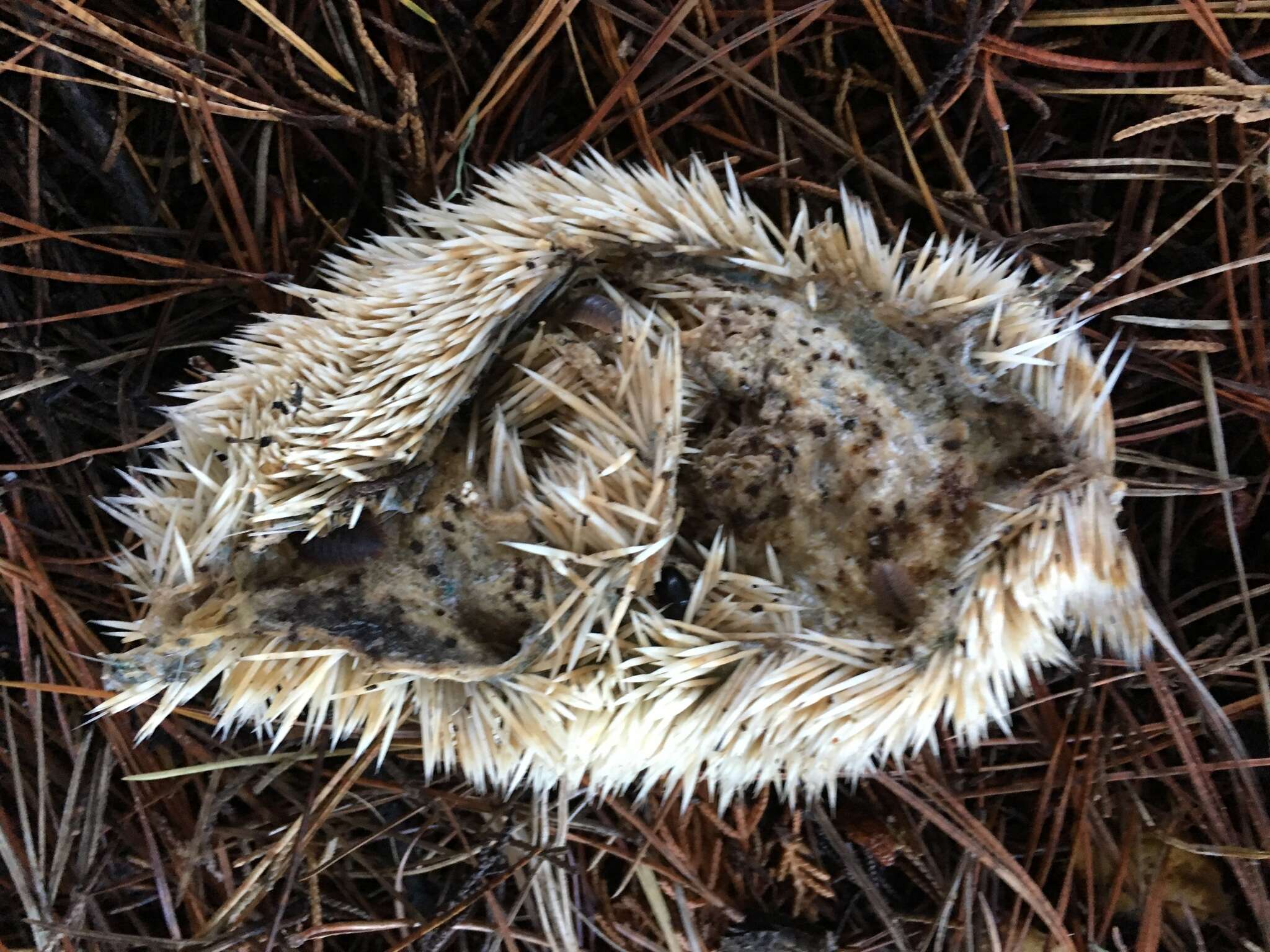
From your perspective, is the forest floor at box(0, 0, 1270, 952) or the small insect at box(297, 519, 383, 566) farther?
the forest floor at box(0, 0, 1270, 952)

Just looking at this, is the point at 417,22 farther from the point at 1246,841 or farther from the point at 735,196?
the point at 1246,841

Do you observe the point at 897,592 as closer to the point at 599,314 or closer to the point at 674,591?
the point at 674,591

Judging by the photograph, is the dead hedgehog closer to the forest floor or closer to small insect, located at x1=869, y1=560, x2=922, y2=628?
small insect, located at x1=869, y1=560, x2=922, y2=628

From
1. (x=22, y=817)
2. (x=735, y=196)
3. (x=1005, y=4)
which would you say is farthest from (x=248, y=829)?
(x=1005, y=4)

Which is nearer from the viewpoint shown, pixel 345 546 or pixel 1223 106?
pixel 345 546

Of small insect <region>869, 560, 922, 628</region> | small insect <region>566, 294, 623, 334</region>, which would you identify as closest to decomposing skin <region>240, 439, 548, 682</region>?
small insect <region>566, 294, 623, 334</region>

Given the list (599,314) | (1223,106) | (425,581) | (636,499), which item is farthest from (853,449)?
(1223,106)

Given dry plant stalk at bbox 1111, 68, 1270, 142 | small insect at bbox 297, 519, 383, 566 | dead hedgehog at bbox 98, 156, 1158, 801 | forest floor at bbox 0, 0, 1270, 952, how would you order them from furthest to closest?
forest floor at bbox 0, 0, 1270, 952, dry plant stalk at bbox 1111, 68, 1270, 142, small insect at bbox 297, 519, 383, 566, dead hedgehog at bbox 98, 156, 1158, 801

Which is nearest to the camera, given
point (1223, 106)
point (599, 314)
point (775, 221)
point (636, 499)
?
point (636, 499)
